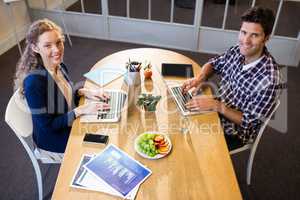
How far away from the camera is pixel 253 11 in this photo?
1593 mm

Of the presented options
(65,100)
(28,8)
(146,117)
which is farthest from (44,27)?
(28,8)

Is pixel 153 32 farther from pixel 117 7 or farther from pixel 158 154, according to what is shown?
pixel 158 154

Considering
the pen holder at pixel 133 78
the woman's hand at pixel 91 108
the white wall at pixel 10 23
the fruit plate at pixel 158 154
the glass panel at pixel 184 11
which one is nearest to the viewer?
the fruit plate at pixel 158 154

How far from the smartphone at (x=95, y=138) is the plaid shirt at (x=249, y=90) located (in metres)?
0.75

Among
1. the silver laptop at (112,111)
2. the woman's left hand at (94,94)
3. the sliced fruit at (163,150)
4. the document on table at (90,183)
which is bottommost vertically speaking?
the document on table at (90,183)

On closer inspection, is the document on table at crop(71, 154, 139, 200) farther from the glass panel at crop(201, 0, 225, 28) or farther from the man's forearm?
the glass panel at crop(201, 0, 225, 28)

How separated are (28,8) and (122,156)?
330 centimetres

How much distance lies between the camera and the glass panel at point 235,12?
3.68 metres

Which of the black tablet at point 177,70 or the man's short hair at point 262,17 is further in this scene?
the black tablet at point 177,70

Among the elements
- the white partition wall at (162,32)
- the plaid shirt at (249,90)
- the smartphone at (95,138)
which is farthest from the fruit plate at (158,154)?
the white partition wall at (162,32)

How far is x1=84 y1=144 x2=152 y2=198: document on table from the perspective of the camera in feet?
3.98

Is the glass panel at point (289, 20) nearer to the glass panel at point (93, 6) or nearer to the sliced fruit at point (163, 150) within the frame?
the glass panel at point (93, 6)

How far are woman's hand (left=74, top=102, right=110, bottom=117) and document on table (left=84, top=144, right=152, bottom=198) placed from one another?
0.91 feet

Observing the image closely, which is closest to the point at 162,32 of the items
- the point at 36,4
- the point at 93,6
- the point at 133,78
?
the point at 93,6
